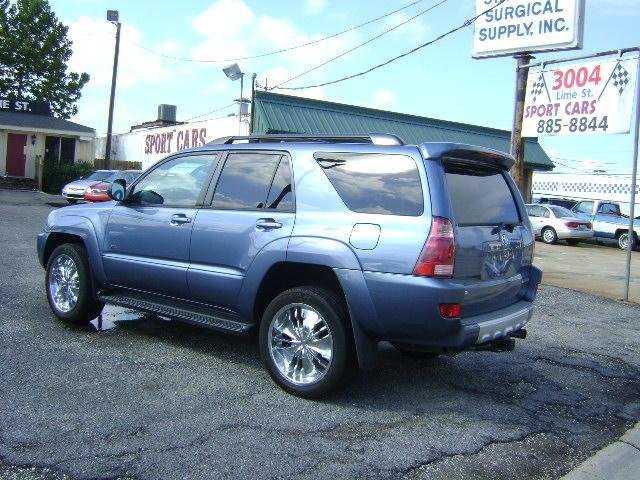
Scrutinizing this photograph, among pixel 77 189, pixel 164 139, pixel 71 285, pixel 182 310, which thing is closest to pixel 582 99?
pixel 182 310

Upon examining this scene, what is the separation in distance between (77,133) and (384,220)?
32342mm

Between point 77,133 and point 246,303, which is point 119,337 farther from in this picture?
point 77,133

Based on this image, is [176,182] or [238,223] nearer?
[238,223]

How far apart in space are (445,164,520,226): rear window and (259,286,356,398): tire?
1059 mm

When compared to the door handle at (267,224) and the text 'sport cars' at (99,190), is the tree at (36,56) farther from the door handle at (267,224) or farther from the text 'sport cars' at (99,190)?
the door handle at (267,224)

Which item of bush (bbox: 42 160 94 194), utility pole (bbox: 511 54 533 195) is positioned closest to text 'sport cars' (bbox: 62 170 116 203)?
bush (bbox: 42 160 94 194)

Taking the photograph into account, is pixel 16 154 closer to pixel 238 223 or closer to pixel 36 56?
pixel 36 56

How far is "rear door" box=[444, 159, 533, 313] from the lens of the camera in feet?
14.6

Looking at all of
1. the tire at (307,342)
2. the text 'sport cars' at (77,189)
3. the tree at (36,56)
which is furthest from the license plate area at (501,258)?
the tree at (36,56)

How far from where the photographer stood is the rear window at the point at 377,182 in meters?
4.45

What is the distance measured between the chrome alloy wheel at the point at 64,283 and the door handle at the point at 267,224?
7.44 feet

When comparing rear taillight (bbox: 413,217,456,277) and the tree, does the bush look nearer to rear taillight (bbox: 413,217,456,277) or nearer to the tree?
the tree

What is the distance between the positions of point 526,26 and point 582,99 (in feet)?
8.12

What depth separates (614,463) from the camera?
4.04 meters
